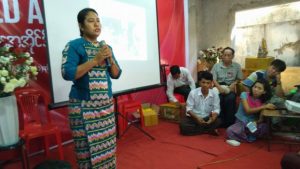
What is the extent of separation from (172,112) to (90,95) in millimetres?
2399

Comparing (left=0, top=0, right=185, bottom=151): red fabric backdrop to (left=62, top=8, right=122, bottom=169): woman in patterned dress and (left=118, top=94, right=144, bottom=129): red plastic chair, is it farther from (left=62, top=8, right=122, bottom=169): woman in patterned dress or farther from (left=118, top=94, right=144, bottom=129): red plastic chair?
(left=62, top=8, right=122, bottom=169): woman in patterned dress

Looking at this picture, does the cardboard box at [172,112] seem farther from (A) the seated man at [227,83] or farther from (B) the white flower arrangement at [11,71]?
(B) the white flower arrangement at [11,71]

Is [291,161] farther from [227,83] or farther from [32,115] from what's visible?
[227,83]

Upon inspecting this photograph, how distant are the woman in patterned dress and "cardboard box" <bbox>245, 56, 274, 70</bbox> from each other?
397 centimetres

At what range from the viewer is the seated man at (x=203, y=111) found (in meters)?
3.06

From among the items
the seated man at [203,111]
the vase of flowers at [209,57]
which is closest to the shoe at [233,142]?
the seated man at [203,111]

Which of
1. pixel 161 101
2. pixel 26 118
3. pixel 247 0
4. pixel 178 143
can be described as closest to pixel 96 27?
pixel 26 118

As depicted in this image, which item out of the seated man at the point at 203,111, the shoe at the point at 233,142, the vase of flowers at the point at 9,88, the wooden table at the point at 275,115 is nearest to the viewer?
the vase of flowers at the point at 9,88

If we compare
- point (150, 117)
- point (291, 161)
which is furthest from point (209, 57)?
point (291, 161)

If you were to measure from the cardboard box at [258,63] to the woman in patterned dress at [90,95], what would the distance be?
3.97 metres

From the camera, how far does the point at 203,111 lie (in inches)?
125

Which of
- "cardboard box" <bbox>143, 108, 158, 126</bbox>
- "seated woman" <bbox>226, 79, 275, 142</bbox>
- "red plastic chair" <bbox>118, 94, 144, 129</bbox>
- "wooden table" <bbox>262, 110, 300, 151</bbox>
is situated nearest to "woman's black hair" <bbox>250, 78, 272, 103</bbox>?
"seated woman" <bbox>226, 79, 275, 142</bbox>

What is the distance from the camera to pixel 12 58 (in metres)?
1.72

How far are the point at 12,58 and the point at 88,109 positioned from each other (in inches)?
28.6
